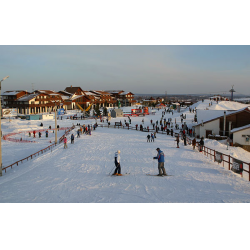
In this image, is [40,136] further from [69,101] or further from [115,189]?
[69,101]

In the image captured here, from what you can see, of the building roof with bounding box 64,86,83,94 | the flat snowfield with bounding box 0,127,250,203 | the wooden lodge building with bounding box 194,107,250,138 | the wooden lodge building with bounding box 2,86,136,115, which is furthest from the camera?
the building roof with bounding box 64,86,83,94

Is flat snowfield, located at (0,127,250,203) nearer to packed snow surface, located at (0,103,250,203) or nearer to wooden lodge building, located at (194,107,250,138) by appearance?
packed snow surface, located at (0,103,250,203)

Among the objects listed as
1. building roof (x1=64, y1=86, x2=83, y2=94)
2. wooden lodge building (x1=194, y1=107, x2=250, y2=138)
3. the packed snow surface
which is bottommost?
the packed snow surface

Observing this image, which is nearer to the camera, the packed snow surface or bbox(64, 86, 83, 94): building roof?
the packed snow surface

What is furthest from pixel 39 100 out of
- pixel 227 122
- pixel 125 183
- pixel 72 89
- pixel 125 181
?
pixel 125 183

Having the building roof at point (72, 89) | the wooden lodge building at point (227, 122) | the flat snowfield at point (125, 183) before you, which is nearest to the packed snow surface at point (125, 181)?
the flat snowfield at point (125, 183)

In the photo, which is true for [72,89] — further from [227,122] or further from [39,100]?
[227,122]

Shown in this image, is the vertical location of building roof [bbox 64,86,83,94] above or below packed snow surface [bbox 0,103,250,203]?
above

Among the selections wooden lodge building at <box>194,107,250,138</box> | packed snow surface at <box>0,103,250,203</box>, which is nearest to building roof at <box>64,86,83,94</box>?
wooden lodge building at <box>194,107,250,138</box>
